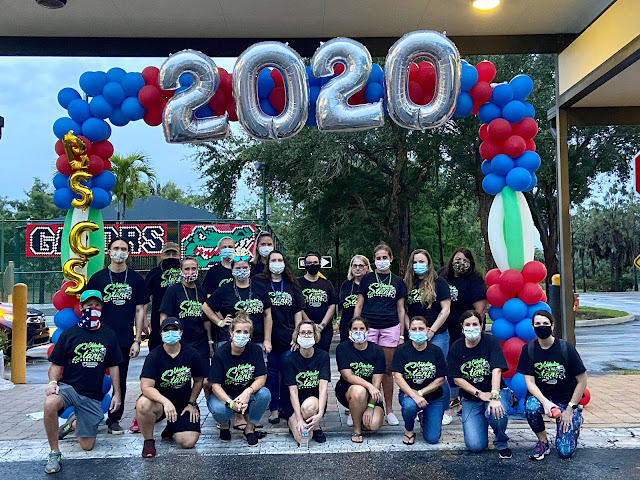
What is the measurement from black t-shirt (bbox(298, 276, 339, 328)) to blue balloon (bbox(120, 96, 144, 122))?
2491 mm

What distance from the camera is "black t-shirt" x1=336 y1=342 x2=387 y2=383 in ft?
18.7

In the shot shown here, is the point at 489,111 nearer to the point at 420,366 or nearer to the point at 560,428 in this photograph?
the point at 420,366

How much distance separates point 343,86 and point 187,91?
5.10 feet

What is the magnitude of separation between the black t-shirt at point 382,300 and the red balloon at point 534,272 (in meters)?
1.25

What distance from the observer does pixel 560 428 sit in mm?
5020

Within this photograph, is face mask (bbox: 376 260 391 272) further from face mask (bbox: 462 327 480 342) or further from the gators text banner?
the gators text banner

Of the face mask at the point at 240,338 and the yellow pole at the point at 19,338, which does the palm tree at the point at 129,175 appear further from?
the face mask at the point at 240,338

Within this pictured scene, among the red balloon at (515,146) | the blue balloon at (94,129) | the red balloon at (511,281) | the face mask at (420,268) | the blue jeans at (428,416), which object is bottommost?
the blue jeans at (428,416)

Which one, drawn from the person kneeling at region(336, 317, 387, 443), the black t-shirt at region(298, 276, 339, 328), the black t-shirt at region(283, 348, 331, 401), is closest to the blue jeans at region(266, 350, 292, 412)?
the black t-shirt at region(298, 276, 339, 328)

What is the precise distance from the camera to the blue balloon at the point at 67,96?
641cm

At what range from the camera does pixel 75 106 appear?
6273 millimetres

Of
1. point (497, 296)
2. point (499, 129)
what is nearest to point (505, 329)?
point (497, 296)

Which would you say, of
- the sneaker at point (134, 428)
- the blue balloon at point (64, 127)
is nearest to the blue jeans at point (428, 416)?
→ the sneaker at point (134, 428)

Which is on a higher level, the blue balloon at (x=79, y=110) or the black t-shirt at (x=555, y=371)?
the blue balloon at (x=79, y=110)
